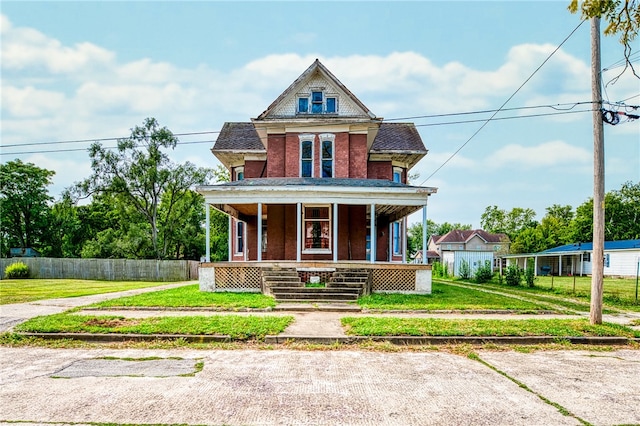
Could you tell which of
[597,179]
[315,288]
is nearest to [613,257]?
[597,179]

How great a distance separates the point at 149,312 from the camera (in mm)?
12102

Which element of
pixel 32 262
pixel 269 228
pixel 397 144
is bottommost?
pixel 32 262

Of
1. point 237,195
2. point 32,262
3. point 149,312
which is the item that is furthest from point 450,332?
point 32,262

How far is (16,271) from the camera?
31.9 metres

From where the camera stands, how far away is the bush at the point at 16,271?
3183 centimetres

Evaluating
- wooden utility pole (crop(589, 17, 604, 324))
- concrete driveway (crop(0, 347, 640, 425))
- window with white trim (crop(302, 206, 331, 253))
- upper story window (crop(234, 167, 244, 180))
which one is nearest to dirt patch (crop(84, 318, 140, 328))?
concrete driveway (crop(0, 347, 640, 425))

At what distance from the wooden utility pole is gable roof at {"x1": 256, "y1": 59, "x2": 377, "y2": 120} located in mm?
9982

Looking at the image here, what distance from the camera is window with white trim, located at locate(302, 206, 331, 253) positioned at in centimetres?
1938

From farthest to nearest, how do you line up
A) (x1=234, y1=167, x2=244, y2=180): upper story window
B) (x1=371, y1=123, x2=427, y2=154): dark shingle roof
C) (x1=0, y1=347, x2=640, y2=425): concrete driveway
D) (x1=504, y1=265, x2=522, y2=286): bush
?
1. (x1=504, y1=265, x2=522, y2=286): bush
2. (x1=234, y1=167, x2=244, y2=180): upper story window
3. (x1=371, y1=123, x2=427, y2=154): dark shingle roof
4. (x1=0, y1=347, x2=640, y2=425): concrete driveway

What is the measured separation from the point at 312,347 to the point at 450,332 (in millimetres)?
2963

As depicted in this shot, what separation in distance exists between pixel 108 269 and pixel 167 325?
26.8 metres

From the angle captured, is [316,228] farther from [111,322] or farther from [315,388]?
[315,388]

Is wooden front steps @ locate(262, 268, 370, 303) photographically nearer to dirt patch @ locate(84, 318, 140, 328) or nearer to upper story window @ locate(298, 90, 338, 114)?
dirt patch @ locate(84, 318, 140, 328)

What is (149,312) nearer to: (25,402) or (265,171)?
(25,402)
